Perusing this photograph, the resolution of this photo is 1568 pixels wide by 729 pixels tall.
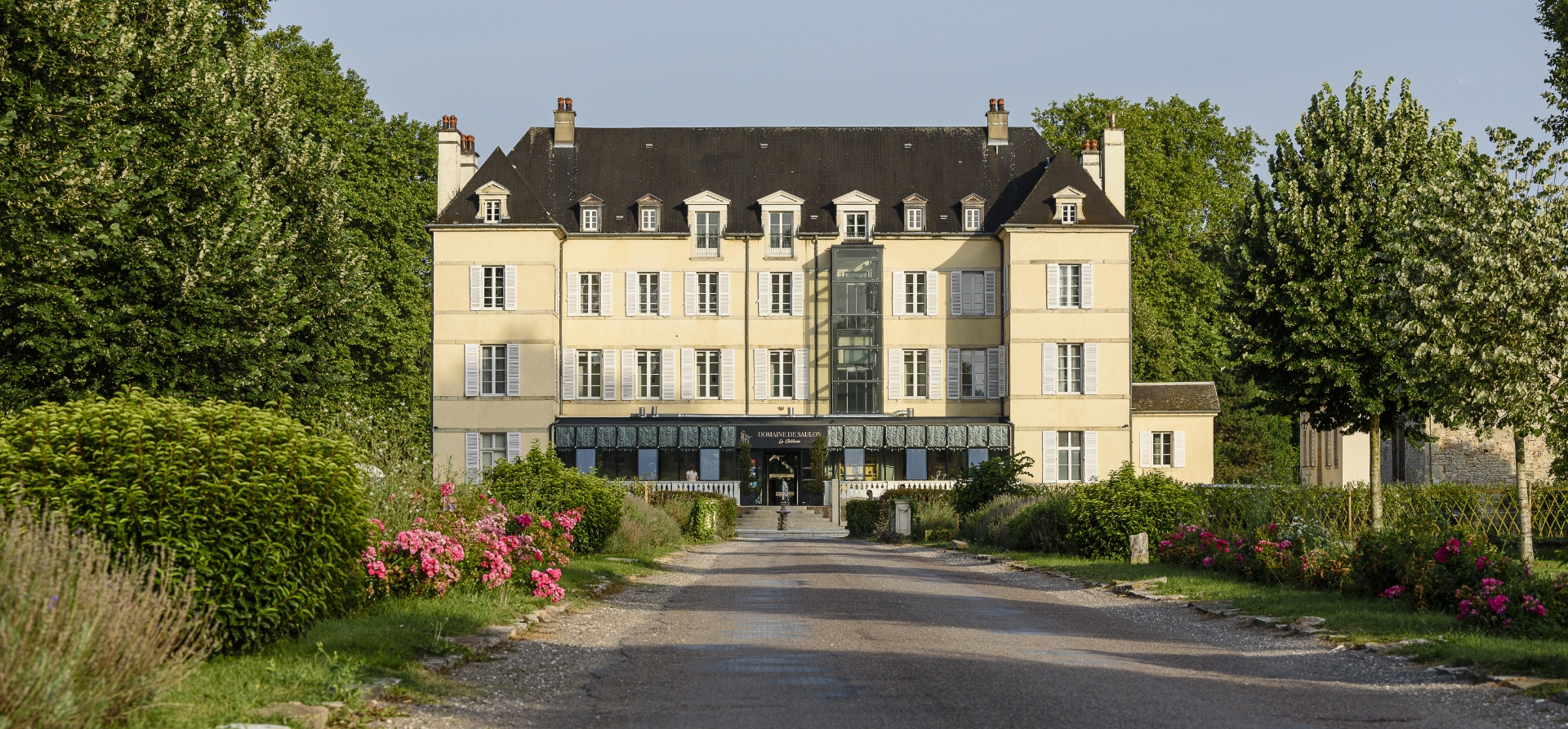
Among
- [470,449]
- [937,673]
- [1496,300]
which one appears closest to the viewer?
[937,673]

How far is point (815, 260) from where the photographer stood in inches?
2163

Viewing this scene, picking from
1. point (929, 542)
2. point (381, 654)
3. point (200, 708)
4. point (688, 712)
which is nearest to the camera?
point (200, 708)

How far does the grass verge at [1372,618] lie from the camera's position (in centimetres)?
992

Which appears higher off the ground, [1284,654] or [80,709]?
[80,709]

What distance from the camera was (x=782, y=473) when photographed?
54531 mm

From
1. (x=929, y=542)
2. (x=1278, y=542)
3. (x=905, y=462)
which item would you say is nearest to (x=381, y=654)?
(x=1278, y=542)

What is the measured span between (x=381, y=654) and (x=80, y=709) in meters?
3.48

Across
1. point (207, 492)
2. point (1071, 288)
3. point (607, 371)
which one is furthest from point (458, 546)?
point (607, 371)

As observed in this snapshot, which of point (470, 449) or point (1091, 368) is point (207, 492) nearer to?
point (470, 449)

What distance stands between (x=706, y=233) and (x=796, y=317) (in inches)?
181

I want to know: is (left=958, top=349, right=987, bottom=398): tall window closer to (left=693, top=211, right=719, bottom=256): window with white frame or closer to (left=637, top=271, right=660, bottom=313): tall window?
(left=693, top=211, right=719, bottom=256): window with white frame

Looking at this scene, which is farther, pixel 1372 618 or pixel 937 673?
pixel 1372 618

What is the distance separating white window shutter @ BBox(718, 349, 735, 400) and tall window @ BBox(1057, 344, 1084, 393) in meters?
12.0

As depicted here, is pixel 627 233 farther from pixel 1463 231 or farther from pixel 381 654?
pixel 381 654
